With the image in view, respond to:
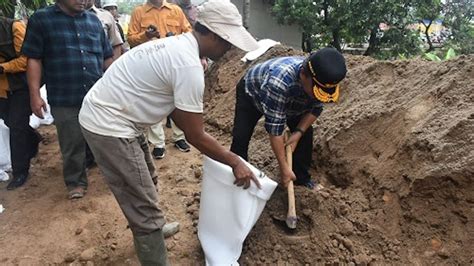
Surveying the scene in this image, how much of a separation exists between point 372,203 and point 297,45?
7440mm

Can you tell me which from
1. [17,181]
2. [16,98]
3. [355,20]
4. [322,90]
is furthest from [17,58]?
[355,20]

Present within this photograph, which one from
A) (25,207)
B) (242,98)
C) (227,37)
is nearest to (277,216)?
(242,98)

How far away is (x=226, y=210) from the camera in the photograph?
7.56 ft

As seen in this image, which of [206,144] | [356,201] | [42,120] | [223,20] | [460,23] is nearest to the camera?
[223,20]

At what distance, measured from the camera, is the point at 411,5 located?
6738 millimetres

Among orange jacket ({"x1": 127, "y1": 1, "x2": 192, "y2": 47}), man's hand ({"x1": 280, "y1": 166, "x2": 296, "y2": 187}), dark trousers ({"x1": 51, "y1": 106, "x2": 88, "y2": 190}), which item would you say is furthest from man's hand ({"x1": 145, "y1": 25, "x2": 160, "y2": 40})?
man's hand ({"x1": 280, "y1": 166, "x2": 296, "y2": 187})

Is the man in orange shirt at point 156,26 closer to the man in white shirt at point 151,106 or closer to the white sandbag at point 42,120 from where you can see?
the white sandbag at point 42,120

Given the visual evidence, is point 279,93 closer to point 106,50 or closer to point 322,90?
point 322,90

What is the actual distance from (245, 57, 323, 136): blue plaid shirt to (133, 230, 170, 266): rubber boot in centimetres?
88

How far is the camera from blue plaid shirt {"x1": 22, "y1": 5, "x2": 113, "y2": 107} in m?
2.97

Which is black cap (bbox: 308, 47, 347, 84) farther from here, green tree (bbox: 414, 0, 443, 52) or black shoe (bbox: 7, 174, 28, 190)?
green tree (bbox: 414, 0, 443, 52)

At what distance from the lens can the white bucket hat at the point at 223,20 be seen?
1819 millimetres

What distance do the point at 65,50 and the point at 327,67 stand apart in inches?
78.4

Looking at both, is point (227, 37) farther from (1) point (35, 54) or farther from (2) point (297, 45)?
(2) point (297, 45)
